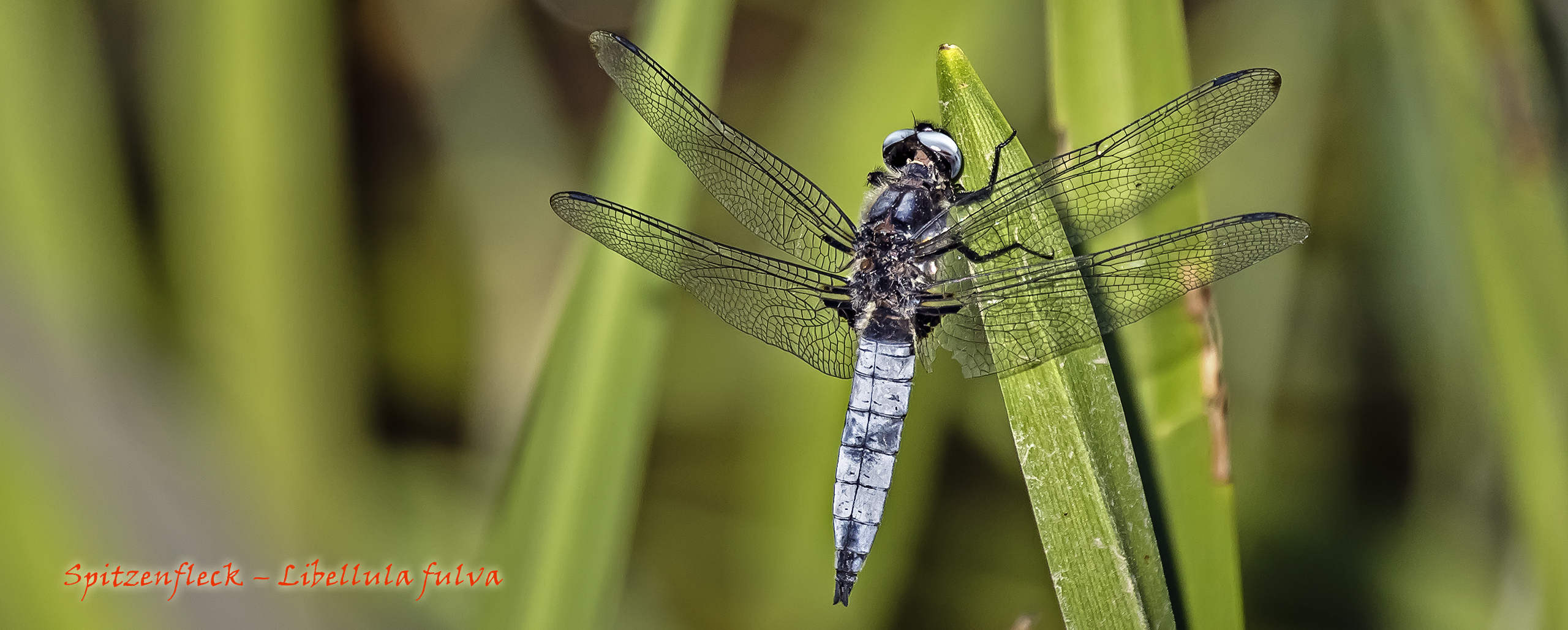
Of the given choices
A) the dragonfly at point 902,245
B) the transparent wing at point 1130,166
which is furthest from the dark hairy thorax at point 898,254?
the transparent wing at point 1130,166

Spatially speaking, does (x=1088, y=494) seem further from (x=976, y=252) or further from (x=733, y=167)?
(x=733, y=167)

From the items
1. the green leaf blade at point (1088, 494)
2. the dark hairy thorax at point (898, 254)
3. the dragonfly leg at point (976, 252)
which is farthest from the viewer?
the dark hairy thorax at point (898, 254)

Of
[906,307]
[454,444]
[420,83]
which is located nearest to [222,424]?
[454,444]

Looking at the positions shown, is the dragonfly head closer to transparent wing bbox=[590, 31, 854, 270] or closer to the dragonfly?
the dragonfly

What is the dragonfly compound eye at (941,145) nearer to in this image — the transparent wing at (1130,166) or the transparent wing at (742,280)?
the transparent wing at (1130,166)

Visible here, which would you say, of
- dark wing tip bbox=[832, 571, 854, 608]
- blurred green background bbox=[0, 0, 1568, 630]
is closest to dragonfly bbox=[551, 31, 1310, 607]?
dark wing tip bbox=[832, 571, 854, 608]
